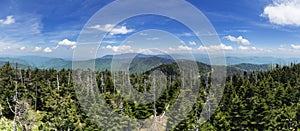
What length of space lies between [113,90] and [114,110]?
1463 inches

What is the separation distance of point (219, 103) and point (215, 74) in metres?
43.8

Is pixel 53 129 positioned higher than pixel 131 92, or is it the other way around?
pixel 131 92

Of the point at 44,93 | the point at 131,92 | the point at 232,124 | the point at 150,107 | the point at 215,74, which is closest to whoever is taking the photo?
the point at 232,124

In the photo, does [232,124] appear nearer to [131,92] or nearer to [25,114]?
[131,92]

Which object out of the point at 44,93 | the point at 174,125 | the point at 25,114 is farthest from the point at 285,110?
the point at 44,93

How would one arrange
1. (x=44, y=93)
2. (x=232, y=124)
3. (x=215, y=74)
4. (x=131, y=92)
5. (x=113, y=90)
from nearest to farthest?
(x=232, y=124) → (x=131, y=92) → (x=44, y=93) → (x=113, y=90) → (x=215, y=74)

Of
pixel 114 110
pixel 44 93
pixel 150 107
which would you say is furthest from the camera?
pixel 44 93

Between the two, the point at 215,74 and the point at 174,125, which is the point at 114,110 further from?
the point at 215,74

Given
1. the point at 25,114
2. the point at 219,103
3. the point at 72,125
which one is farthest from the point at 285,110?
the point at 25,114

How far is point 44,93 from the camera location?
72625 mm

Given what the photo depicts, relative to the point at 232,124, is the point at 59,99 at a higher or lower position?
higher

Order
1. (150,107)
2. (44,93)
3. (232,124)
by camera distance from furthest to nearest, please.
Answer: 1. (44,93)
2. (150,107)
3. (232,124)

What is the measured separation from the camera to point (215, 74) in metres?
102

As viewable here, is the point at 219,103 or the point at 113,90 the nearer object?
the point at 219,103
